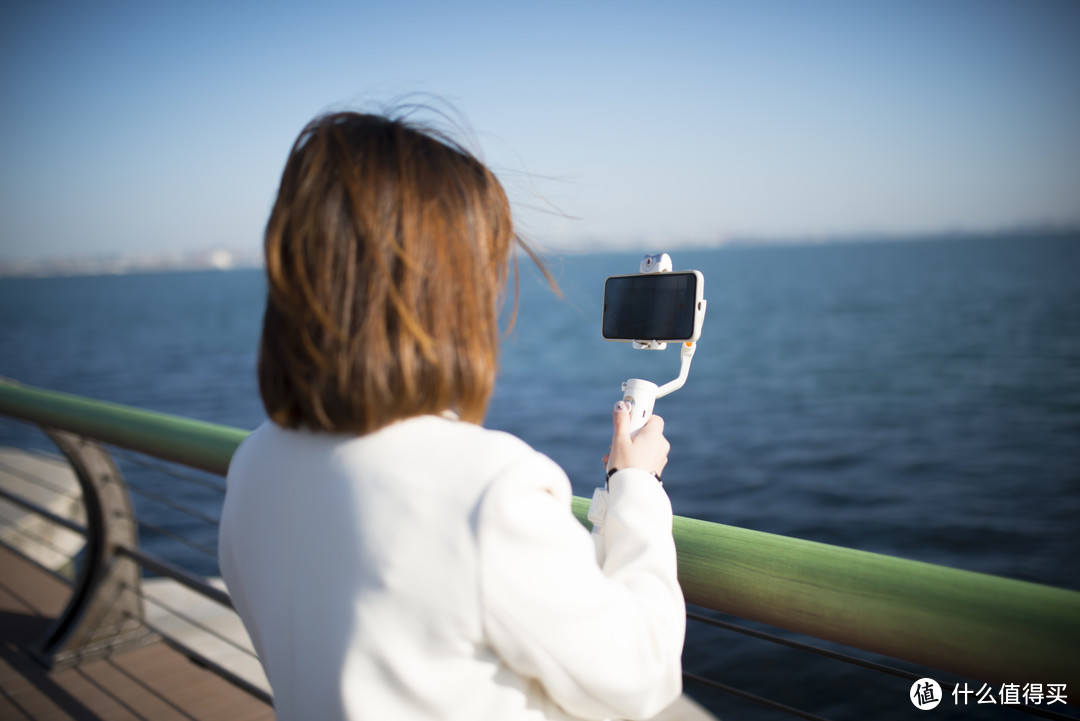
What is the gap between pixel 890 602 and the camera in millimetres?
993

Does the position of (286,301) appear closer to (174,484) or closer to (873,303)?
(174,484)

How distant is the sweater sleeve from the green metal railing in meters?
0.24

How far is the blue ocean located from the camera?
9.41 meters

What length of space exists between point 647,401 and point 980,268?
99.0m

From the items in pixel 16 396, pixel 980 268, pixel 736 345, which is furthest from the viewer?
pixel 980 268

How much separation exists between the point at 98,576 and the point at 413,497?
281 cm

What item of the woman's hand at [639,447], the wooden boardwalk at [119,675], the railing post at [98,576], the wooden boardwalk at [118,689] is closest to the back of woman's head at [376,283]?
the woman's hand at [639,447]

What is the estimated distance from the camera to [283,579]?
0.95 metres

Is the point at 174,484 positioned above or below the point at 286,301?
below

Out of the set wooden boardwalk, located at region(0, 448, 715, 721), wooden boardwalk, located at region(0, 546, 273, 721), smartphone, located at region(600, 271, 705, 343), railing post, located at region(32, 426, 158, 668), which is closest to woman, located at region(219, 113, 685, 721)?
smartphone, located at region(600, 271, 705, 343)

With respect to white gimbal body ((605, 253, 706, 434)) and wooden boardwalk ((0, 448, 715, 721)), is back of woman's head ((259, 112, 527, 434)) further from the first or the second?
wooden boardwalk ((0, 448, 715, 721))

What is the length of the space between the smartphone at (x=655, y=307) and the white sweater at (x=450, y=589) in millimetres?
392

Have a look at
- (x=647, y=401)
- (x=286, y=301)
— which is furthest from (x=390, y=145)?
(x=647, y=401)

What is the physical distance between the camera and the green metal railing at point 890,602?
889 millimetres
